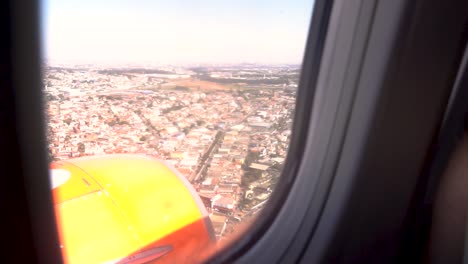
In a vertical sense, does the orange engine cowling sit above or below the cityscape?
below

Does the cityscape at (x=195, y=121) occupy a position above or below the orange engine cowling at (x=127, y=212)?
above

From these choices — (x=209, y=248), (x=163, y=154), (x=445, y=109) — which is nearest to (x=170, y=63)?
(x=163, y=154)

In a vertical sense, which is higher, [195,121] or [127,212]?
[195,121]

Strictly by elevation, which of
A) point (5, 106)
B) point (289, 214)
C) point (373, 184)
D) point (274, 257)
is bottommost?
point (274, 257)

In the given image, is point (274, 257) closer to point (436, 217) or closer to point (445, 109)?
point (436, 217)
